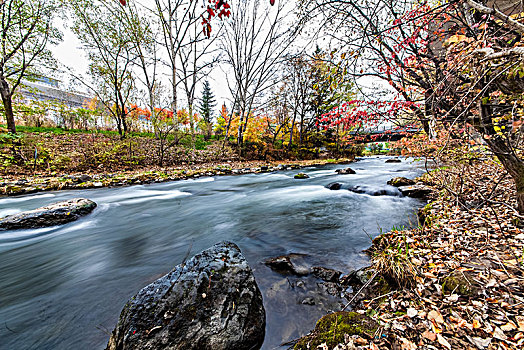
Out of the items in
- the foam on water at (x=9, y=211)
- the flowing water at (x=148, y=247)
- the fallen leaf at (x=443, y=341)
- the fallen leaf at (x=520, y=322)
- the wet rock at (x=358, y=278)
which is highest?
the fallen leaf at (x=520, y=322)

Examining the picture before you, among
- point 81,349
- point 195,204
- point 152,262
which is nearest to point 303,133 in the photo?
point 195,204

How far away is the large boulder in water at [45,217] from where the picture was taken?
4.28 meters

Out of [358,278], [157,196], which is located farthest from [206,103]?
[358,278]

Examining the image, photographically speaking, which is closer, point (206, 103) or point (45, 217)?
point (45, 217)

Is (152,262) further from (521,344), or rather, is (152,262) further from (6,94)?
(6,94)

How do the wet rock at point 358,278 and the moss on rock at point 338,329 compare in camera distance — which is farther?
the wet rock at point 358,278

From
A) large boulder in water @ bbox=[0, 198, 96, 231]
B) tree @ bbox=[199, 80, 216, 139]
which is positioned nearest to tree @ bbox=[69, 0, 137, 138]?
large boulder in water @ bbox=[0, 198, 96, 231]

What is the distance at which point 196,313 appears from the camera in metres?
1.74

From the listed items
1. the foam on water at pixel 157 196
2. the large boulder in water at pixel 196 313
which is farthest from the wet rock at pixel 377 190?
the foam on water at pixel 157 196

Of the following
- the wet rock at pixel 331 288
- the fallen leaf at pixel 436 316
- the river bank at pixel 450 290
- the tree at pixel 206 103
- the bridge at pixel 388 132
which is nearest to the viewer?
the river bank at pixel 450 290

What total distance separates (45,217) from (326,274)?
5.91 m

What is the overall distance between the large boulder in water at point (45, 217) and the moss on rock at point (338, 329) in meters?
5.76

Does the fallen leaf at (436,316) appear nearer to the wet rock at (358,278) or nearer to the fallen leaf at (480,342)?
the fallen leaf at (480,342)

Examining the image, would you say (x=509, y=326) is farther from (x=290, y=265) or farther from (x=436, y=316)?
(x=290, y=265)
